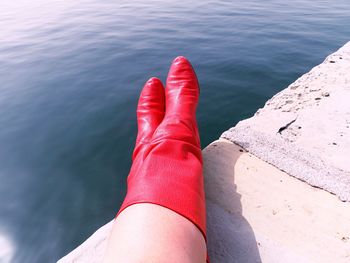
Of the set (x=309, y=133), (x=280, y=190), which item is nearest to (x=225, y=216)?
(x=280, y=190)

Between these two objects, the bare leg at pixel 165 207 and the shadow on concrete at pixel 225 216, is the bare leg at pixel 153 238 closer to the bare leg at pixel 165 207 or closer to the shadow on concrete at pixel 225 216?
the bare leg at pixel 165 207

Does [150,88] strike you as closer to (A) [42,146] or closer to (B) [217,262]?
(A) [42,146]

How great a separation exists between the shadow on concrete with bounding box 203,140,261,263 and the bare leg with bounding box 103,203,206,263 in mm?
295

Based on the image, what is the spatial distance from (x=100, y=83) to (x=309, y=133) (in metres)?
3.16

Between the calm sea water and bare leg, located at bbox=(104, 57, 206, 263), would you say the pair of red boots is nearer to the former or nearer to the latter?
bare leg, located at bbox=(104, 57, 206, 263)

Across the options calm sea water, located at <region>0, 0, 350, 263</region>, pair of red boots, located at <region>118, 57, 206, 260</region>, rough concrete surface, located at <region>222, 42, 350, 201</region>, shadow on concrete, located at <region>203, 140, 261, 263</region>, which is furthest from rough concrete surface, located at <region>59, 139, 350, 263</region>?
calm sea water, located at <region>0, 0, 350, 263</region>

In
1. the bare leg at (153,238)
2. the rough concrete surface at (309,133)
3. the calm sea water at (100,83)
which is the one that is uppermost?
the bare leg at (153,238)

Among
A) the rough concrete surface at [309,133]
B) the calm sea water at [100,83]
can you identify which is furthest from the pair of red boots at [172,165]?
the calm sea water at [100,83]

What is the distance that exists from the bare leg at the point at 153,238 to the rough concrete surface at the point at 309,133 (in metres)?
1.08

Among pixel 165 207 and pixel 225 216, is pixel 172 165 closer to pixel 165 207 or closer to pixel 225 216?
pixel 165 207

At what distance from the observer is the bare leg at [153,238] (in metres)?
1.06

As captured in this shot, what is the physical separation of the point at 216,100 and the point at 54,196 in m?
2.27

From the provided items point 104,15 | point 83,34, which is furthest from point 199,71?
point 104,15

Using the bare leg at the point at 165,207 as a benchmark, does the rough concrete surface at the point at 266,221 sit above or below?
below
